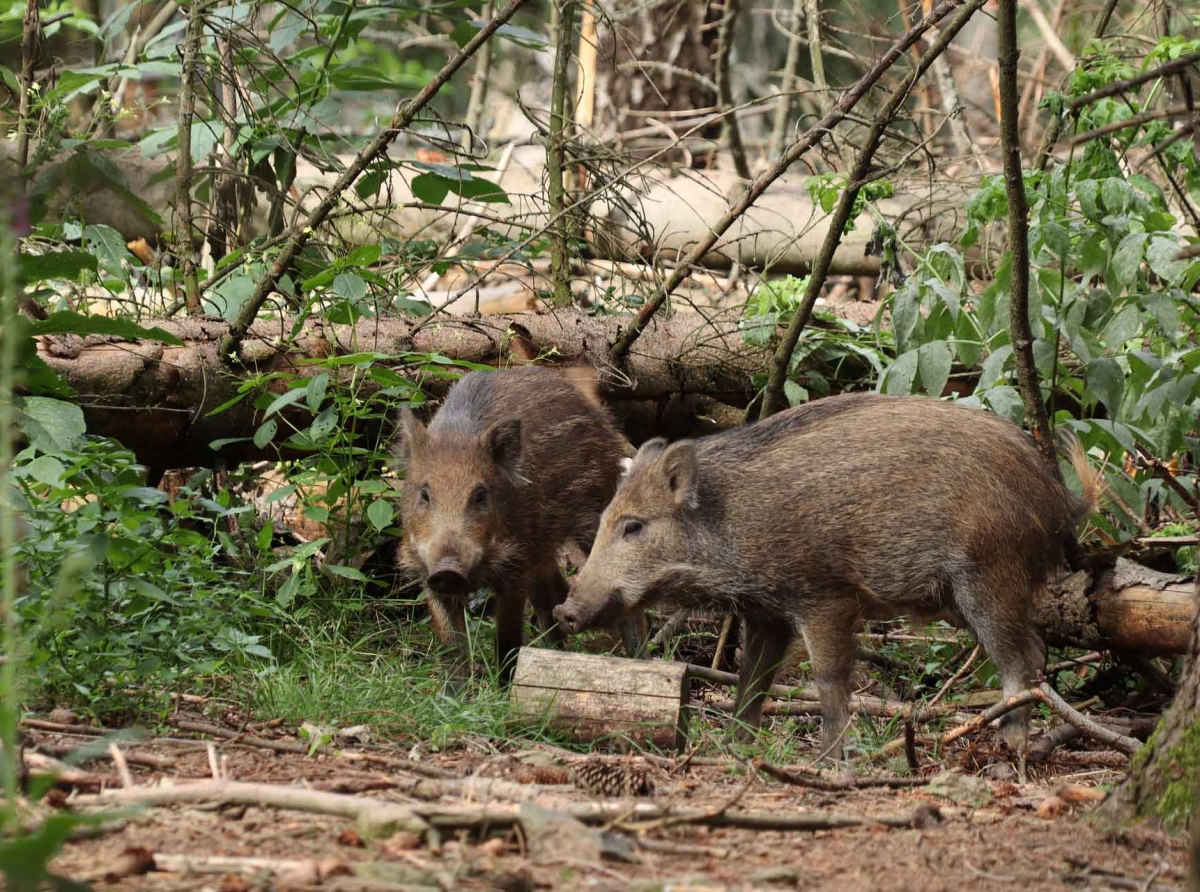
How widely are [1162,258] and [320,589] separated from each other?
3.78 m

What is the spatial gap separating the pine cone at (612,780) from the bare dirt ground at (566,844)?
0.15 feet

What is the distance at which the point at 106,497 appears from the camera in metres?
4.43

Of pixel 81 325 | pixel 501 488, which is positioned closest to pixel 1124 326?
pixel 501 488

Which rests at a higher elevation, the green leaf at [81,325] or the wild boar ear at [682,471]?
the green leaf at [81,325]

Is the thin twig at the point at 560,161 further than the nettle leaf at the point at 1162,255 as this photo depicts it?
Yes

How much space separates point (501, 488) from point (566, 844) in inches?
127

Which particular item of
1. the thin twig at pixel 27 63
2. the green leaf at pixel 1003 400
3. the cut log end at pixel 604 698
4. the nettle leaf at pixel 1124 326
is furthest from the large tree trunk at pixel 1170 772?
the thin twig at pixel 27 63

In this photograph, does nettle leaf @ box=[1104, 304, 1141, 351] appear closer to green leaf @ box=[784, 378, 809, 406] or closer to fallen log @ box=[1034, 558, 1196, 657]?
fallen log @ box=[1034, 558, 1196, 657]

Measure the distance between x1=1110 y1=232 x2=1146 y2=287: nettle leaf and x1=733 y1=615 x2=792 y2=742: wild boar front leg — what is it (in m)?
1.92

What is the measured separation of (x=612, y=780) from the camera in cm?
367

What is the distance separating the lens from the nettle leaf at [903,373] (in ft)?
18.7

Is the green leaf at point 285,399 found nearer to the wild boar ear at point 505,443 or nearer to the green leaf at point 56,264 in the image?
the wild boar ear at point 505,443

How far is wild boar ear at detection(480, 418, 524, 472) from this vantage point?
579 centimetres

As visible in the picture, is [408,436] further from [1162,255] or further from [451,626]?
[1162,255]
